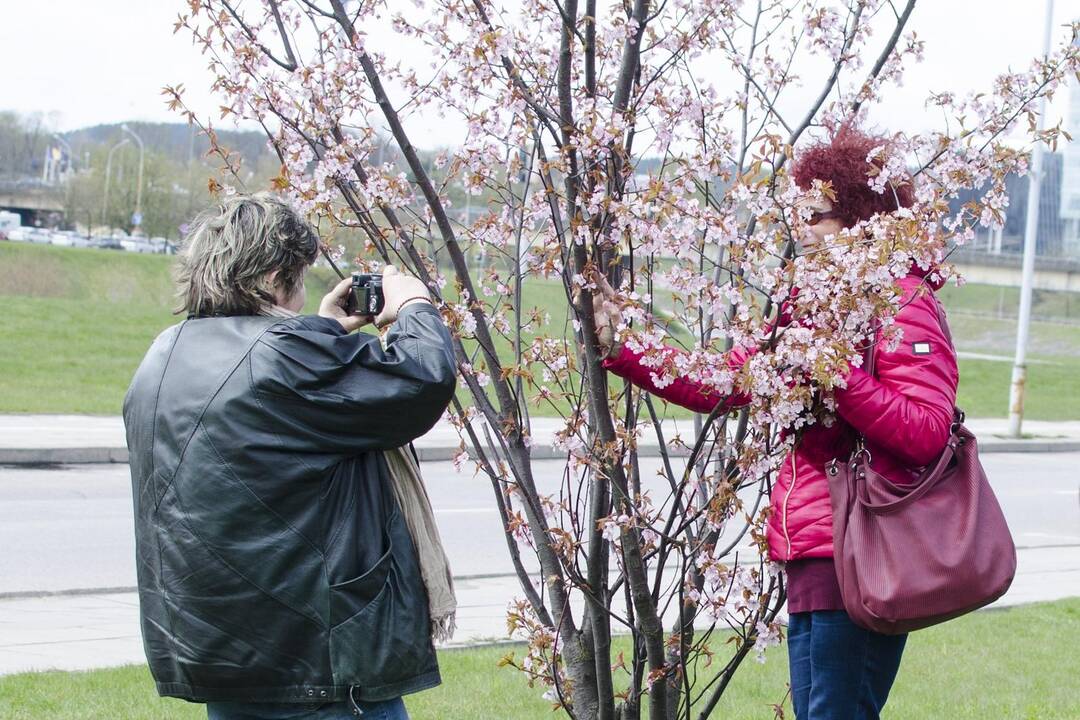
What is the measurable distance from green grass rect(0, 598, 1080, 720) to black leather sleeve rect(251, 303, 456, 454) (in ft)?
9.28

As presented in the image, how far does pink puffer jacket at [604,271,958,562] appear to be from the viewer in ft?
8.57

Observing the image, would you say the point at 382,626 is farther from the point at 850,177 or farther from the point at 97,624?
the point at 97,624

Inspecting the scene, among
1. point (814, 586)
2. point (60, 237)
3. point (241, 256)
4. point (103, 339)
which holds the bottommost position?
point (60, 237)

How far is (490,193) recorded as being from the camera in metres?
3.29

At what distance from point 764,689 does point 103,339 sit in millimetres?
19744

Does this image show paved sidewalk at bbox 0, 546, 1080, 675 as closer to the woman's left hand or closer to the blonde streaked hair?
the woman's left hand

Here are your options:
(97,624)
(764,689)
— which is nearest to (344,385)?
(764,689)

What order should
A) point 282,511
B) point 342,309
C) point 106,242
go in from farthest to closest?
1. point 106,242
2. point 342,309
3. point 282,511

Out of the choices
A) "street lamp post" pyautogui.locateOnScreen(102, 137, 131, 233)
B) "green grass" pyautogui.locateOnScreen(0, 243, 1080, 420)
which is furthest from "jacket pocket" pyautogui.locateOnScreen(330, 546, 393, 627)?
"street lamp post" pyautogui.locateOnScreen(102, 137, 131, 233)

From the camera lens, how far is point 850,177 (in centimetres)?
282

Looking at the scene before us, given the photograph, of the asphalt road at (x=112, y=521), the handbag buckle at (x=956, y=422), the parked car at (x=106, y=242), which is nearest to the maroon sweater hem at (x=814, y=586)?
the handbag buckle at (x=956, y=422)

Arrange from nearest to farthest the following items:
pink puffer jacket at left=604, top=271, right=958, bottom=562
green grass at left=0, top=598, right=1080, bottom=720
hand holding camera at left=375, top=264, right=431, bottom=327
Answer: hand holding camera at left=375, top=264, right=431, bottom=327
pink puffer jacket at left=604, top=271, right=958, bottom=562
green grass at left=0, top=598, right=1080, bottom=720

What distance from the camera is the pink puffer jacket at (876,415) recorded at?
2611 millimetres

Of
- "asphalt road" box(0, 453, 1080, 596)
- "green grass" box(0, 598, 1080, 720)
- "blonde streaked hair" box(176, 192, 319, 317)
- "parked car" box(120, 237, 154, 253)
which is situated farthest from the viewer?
"parked car" box(120, 237, 154, 253)
